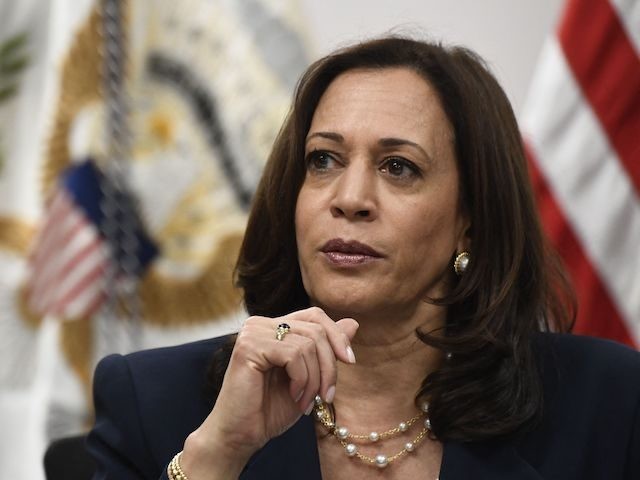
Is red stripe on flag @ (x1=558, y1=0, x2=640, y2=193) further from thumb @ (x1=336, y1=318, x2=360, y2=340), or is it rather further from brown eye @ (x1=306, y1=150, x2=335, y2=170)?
thumb @ (x1=336, y1=318, x2=360, y2=340)

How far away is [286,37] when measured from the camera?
114 inches

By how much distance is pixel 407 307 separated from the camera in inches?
79.4

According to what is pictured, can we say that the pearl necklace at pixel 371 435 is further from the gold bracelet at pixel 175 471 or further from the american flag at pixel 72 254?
the american flag at pixel 72 254

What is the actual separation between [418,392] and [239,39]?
1215 mm

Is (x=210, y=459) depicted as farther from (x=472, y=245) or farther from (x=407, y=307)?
(x=472, y=245)

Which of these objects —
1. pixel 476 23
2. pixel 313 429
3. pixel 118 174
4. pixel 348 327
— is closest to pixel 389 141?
pixel 348 327

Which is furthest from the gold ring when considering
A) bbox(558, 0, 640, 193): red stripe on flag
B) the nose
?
bbox(558, 0, 640, 193): red stripe on flag

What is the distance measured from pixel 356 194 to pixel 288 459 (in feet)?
1.48

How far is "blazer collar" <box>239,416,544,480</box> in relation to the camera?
1887 millimetres

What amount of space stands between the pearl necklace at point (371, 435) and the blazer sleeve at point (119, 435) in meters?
0.29

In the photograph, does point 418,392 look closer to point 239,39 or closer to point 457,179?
point 457,179

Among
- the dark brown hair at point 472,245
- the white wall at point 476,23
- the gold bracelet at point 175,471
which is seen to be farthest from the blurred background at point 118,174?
the gold bracelet at point 175,471

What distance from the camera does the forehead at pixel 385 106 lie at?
199cm

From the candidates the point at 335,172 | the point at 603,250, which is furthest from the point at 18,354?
the point at 603,250
